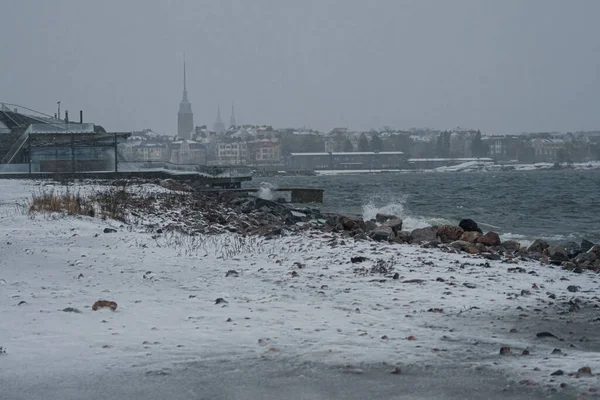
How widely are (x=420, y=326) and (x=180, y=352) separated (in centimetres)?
256

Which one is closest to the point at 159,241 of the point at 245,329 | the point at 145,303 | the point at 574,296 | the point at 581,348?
the point at 145,303

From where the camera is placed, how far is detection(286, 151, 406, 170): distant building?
190125 mm

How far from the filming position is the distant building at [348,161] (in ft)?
624

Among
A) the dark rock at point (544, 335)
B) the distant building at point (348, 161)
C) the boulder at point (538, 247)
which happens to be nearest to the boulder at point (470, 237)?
the boulder at point (538, 247)

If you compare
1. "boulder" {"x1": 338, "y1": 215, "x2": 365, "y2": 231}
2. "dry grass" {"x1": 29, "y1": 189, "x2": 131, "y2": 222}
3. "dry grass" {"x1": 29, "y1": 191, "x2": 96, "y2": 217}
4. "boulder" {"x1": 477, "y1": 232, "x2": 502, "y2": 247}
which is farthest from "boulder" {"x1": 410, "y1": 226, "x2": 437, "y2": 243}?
"dry grass" {"x1": 29, "y1": 191, "x2": 96, "y2": 217}

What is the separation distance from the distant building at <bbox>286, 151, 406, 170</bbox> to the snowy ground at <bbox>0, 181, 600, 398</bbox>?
17653 cm

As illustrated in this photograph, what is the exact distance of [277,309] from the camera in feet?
27.7

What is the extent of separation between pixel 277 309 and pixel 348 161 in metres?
187

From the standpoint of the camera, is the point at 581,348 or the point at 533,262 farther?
the point at 533,262

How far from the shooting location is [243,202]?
31.9 m

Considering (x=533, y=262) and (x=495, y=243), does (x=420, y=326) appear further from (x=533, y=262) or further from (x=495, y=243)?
(x=495, y=243)

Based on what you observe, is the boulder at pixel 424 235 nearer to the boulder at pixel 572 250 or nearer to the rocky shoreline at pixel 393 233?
the rocky shoreline at pixel 393 233

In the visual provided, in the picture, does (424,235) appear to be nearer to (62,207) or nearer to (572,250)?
(572,250)

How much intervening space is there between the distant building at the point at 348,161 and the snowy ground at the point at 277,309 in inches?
6950
